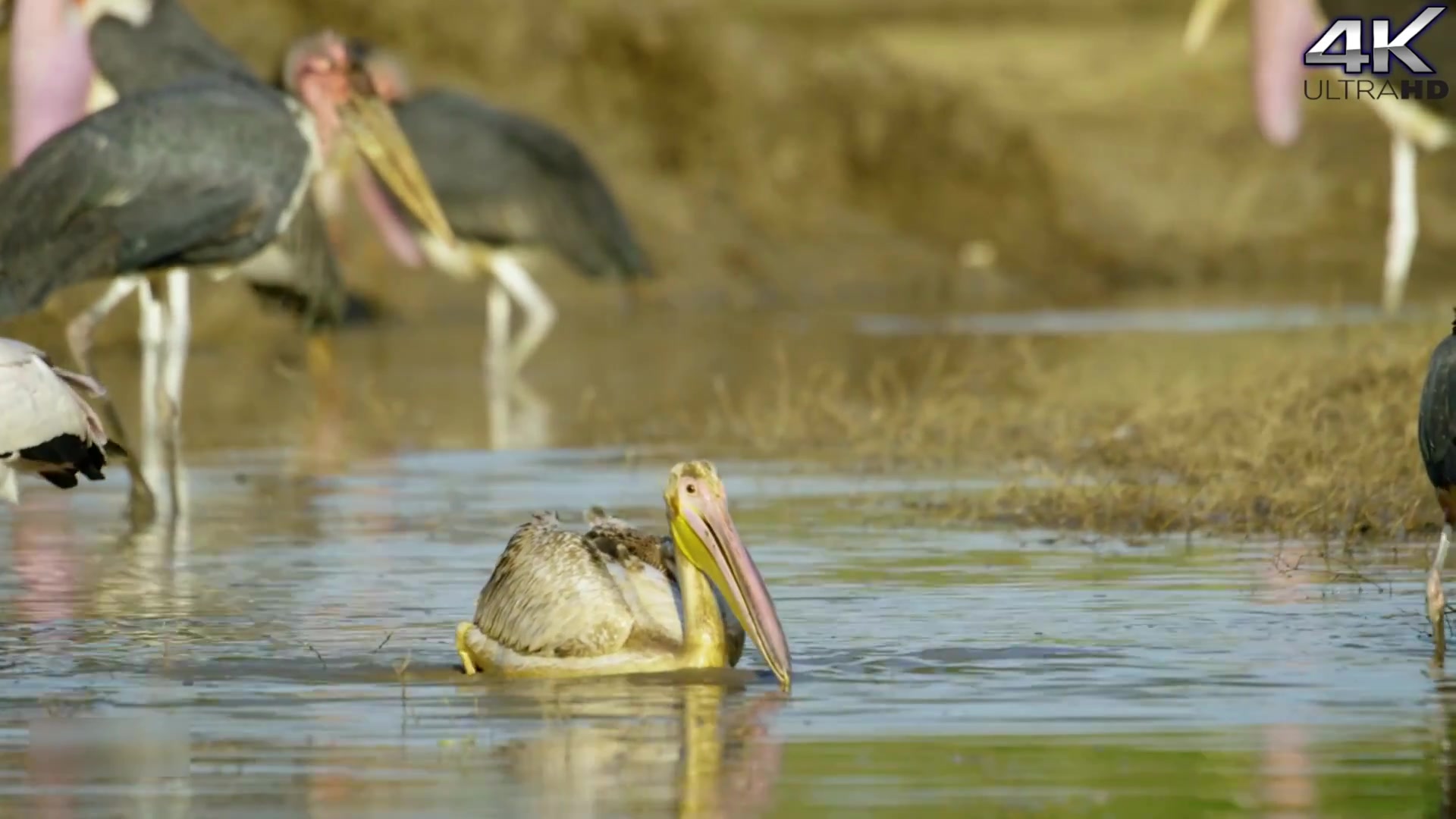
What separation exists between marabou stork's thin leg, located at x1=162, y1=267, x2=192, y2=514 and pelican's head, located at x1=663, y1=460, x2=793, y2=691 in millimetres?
5244

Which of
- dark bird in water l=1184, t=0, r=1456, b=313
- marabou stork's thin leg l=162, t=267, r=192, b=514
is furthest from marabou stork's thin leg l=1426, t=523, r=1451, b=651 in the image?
dark bird in water l=1184, t=0, r=1456, b=313

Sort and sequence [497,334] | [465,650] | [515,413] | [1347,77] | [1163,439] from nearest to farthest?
1. [465,650]
2. [1163,439]
3. [515,413]
4. [1347,77]
5. [497,334]

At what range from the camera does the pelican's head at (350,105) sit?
15750mm

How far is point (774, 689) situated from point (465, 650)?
0.93 metres

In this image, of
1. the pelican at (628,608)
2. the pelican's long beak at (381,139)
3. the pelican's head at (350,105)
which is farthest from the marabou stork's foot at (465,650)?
the pelican's long beak at (381,139)

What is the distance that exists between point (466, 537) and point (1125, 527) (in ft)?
7.36

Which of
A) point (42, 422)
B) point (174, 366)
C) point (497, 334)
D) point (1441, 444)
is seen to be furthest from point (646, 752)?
point (497, 334)

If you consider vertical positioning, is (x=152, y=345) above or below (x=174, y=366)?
above

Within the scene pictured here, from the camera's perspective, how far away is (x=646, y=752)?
6.93 metres

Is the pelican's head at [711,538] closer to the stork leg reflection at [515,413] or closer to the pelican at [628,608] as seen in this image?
the pelican at [628,608]

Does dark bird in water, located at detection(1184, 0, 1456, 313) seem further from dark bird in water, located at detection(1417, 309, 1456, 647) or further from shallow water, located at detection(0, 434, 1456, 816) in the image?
dark bird in water, located at detection(1417, 309, 1456, 647)

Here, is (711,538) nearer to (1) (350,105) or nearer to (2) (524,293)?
(1) (350,105)

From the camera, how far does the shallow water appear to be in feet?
21.1

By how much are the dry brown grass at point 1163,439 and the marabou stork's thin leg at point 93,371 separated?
283 cm
